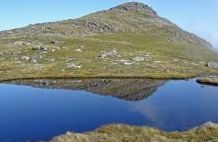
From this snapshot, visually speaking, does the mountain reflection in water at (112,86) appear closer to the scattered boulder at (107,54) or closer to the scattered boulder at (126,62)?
the scattered boulder at (126,62)

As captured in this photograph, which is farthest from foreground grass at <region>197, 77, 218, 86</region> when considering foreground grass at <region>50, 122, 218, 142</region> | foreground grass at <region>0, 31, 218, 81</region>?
foreground grass at <region>50, 122, 218, 142</region>

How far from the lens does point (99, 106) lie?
7806 centimetres

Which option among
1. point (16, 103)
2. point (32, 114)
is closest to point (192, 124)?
point (32, 114)

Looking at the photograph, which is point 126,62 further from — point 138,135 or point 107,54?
point 138,135

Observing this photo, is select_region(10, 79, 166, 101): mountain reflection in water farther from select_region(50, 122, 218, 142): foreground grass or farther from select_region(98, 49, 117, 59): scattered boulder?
select_region(98, 49, 117, 59): scattered boulder

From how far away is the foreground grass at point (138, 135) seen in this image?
43219 mm

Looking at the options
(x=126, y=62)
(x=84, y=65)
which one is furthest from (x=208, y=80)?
(x=84, y=65)

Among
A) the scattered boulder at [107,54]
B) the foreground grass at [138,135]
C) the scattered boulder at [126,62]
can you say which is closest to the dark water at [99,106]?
the foreground grass at [138,135]

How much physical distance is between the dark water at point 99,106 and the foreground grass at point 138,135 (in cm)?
1088

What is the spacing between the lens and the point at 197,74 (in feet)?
408

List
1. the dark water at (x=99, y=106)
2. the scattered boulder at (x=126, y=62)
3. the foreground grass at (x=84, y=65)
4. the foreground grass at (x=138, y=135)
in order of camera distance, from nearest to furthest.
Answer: the foreground grass at (x=138, y=135)
the dark water at (x=99, y=106)
the foreground grass at (x=84, y=65)
the scattered boulder at (x=126, y=62)

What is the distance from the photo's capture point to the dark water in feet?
204

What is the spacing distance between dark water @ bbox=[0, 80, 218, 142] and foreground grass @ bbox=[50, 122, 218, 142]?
35.7 ft

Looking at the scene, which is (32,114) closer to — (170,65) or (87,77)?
(87,77)
